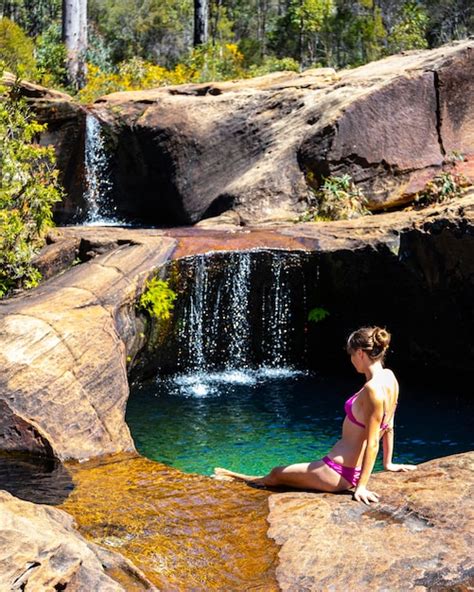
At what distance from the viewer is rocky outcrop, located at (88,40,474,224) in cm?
1394

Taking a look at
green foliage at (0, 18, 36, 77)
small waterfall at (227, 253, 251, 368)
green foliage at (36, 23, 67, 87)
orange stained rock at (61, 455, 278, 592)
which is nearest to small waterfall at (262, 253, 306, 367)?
small waterfall at (227, 253, 251, 368)

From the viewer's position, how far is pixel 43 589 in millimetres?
3457

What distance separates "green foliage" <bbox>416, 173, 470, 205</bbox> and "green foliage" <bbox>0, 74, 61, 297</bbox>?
229 inches

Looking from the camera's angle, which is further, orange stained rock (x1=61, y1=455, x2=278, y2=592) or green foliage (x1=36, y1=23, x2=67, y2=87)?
green foliage (x1=36, y1=23, x2=67, y2=87)

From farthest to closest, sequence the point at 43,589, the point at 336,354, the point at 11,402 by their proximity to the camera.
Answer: the point at 336,354 → the point at 11,402 → the point at 43,589

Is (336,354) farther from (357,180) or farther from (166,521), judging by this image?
(166,521)

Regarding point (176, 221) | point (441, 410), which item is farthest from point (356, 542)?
point (176, 221)

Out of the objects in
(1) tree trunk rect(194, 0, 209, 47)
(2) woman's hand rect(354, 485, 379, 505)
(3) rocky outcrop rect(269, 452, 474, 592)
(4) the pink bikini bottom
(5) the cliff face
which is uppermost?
(1) tree trunk rect(194, 0, 209, 47)

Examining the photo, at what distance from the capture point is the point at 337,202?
44.1 feet

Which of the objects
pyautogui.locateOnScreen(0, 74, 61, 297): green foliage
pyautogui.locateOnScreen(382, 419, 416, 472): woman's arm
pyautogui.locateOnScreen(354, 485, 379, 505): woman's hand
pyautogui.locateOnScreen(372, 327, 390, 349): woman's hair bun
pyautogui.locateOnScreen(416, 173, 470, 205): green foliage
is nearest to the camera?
pyautogui.locateOnScreen(354, 485, 379, 505): woman's hand

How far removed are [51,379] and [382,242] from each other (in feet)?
18.0

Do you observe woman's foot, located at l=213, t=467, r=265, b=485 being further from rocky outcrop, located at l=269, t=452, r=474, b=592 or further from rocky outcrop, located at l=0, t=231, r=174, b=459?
rocky outcrop, located at l=0, t=231, r=174, b=459

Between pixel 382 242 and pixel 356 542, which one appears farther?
pixel 382 242

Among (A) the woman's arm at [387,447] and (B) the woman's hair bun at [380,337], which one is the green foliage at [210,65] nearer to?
(A) the woman's arm at [387,447]
